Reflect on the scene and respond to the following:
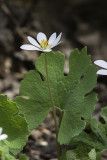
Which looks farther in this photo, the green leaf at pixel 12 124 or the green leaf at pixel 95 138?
the green leaf at pixel 95 138

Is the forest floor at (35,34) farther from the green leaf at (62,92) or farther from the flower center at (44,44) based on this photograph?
the flower center at (44,44)

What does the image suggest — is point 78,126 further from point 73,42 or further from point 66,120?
point 73,42

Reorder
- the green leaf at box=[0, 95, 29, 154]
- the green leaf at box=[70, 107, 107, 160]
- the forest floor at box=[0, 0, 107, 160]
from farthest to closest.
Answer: the forest floor at box=[0, 0, 107, 160]
the green leaf at box=[70, 107, 107, 160]
the green leaf at box=[0, 95, 29, 154]

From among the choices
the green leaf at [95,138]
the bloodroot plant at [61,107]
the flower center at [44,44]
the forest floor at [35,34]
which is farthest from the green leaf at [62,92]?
the forest floor at [35,34]

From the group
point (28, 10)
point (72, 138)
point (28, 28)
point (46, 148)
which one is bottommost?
point (46, 148)

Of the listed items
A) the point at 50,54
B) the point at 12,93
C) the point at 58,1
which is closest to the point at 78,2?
the point at 58,1

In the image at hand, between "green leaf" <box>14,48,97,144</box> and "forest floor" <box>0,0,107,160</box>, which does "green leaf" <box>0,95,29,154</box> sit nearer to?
"green leaf" <box>14,48,97,144</box>

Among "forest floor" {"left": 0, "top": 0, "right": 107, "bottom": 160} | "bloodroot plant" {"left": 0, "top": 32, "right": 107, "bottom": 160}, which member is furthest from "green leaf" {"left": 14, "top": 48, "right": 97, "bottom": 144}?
"forest floor" {"left": 0, "top": 0, "right": 107, "bottom": 160}
